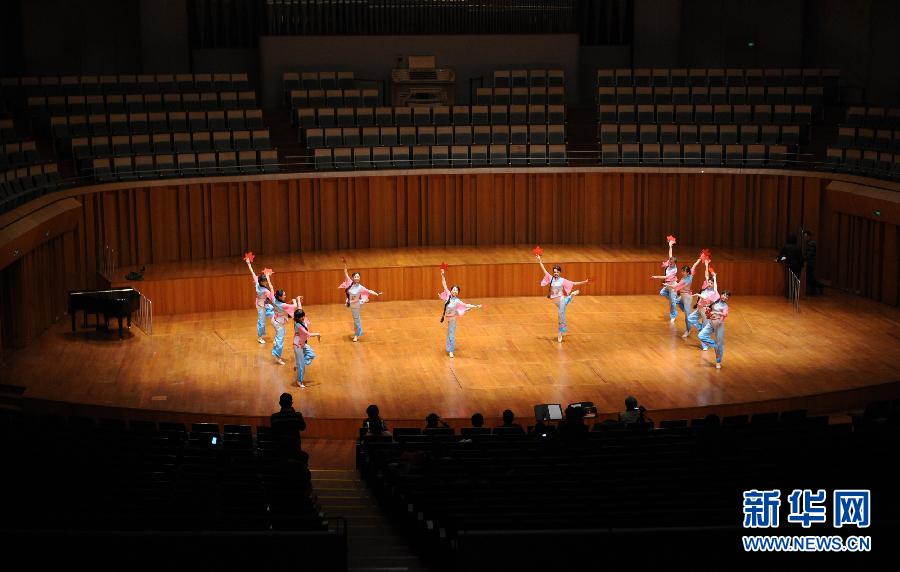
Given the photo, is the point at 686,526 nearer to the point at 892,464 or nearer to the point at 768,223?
the point at 892,464

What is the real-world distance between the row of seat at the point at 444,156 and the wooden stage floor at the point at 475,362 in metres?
2.59

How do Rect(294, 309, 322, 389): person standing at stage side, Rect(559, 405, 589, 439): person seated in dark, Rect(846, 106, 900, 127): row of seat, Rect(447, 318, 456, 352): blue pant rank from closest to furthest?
Rect(559, 405, 589, 439): person seated in dark < Rect(294, 309, 322, 389): person standing at stage side < Rect(447, 318, 456, 352): blue pant < Rect(846, 106, 900, 127): row of seat

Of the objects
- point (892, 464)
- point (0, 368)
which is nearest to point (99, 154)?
point (0, 368)

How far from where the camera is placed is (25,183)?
561 inches

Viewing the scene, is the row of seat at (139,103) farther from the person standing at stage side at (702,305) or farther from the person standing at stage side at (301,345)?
the person standing at stage side at (702,305)

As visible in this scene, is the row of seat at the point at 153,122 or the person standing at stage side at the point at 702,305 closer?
the person standing at stage side at the point at 702,305

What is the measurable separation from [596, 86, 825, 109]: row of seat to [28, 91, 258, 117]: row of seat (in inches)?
230

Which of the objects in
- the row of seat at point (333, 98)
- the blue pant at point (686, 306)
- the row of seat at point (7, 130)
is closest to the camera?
the blue pant at point (686, 306)

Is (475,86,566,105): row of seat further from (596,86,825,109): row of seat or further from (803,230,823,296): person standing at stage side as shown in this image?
(803,230,823,296): person standing at stage side

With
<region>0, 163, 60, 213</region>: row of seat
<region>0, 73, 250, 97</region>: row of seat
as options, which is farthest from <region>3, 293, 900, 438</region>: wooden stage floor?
<region>0, 73, 250, 97</region>: row of seat

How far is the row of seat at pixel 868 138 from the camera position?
16.5 m

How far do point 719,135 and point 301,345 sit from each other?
8625mm

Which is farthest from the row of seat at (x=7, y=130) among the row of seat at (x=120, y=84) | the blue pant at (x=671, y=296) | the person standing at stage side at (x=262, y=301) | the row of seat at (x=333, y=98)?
the blue pant at (x=671, y=296)

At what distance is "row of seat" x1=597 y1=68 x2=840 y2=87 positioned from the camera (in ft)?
63.9
